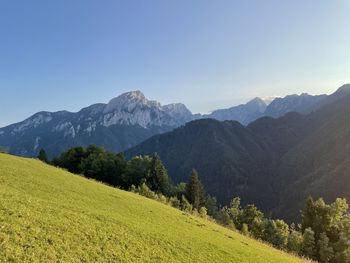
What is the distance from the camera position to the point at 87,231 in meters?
19.0

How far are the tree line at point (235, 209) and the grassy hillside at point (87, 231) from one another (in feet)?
96.3

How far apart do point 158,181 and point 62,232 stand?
87.8 m

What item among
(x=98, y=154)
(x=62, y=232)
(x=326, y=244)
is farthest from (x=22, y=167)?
(x=98, y=154)

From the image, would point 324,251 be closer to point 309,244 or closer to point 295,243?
point 309,244

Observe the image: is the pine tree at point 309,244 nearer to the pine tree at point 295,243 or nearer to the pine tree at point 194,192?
the pine tree at point 295,243

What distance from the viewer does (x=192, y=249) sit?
893 inches

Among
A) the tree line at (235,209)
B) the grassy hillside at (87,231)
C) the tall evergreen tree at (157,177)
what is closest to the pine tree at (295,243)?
the tree line at (235,209)

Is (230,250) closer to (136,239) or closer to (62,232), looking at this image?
(136,239)

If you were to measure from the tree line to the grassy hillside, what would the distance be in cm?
2935

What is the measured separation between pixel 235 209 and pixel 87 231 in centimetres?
9578

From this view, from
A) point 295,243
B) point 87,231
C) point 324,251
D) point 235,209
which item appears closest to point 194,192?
point 235,209

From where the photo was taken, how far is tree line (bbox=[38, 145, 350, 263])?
69.8 metres

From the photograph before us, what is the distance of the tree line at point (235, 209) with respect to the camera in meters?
69.8

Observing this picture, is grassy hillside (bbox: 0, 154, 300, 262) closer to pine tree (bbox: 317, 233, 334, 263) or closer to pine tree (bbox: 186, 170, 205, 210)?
pine tree (bbox: 317, 233, 334, 263)
